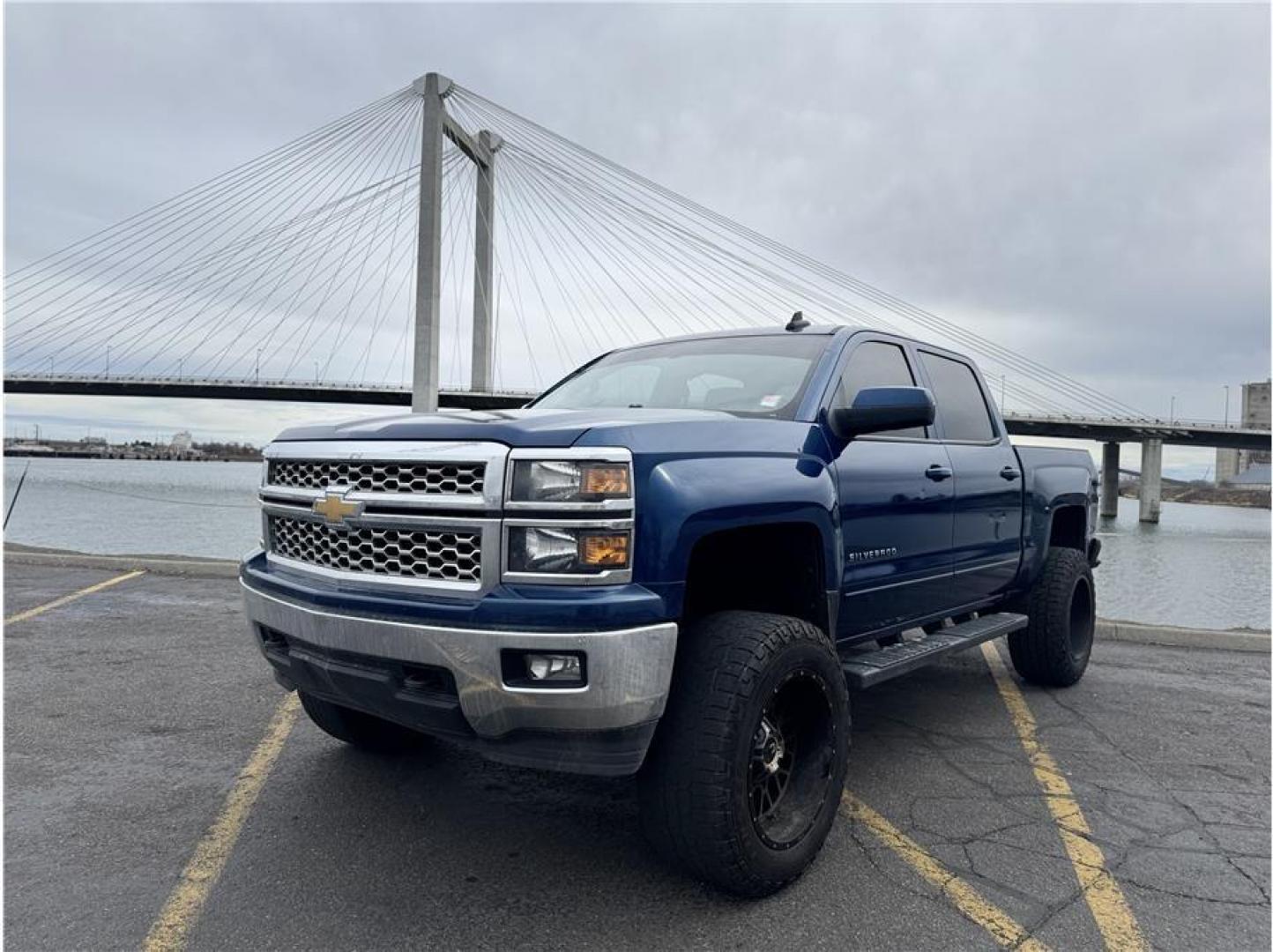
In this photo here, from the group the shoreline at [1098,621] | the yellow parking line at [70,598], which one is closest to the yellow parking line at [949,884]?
the shoreline at [1098,621]

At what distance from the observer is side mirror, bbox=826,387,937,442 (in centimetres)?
338

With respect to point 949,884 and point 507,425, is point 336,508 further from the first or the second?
point 949,884

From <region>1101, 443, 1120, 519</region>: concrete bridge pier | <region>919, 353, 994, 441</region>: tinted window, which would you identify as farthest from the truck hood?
<region>1101, 443, 1120, 519</region>: concrete bridge pier

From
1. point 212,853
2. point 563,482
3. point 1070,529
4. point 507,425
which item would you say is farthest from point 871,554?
point 1070,529

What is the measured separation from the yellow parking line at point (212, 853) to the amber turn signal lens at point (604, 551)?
1.59 meters

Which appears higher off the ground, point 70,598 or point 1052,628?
point 1052,628

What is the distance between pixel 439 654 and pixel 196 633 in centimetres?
478

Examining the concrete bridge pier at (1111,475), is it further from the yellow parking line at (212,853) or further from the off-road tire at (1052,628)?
the yellow parking line at (212,853)

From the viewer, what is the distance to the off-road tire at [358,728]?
Result: 3898 millimetres

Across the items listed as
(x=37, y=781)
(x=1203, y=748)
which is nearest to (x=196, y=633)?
(x=37, y=781)

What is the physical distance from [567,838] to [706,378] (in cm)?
199

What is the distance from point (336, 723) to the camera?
155 inches

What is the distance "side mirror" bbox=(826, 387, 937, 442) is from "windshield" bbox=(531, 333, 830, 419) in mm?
219

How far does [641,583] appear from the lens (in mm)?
2633
